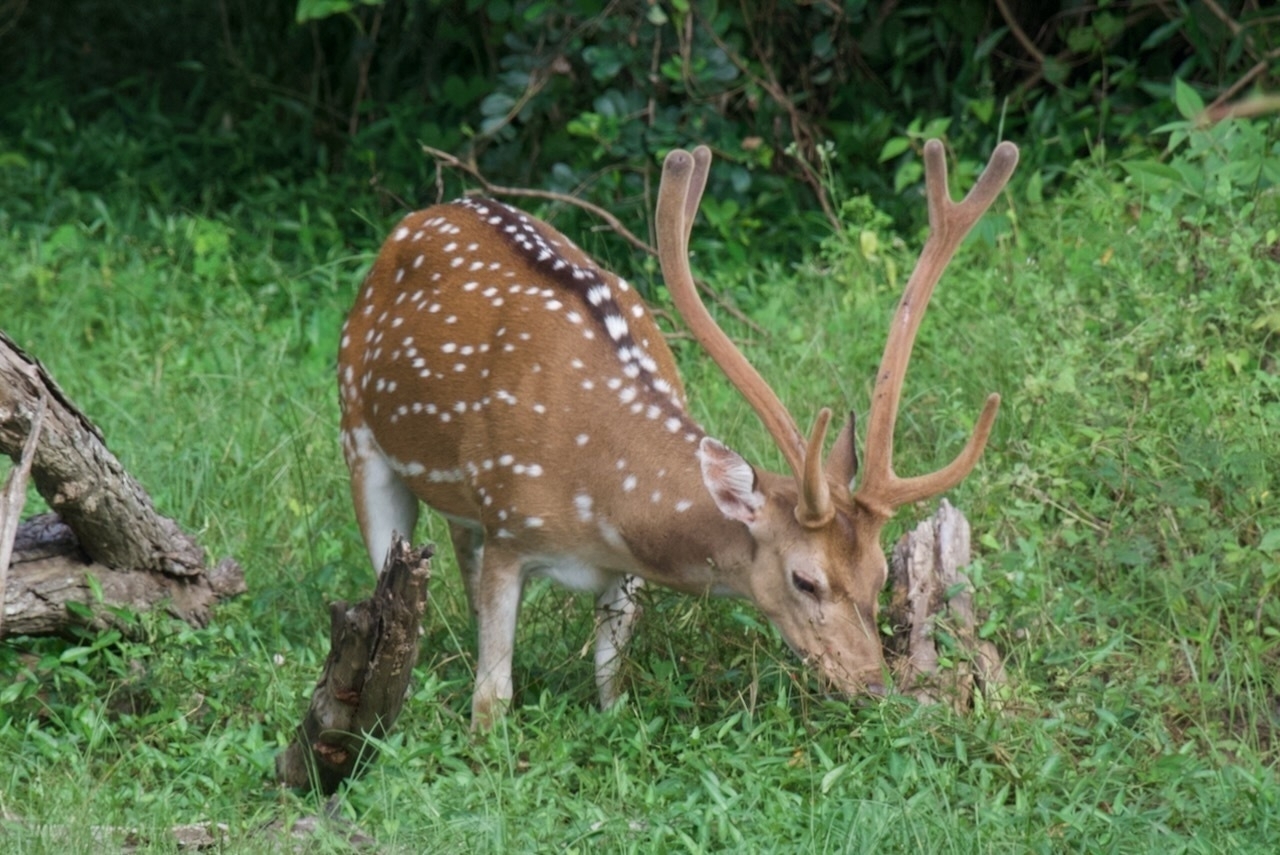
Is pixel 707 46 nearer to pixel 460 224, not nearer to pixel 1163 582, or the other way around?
pixel 460 224

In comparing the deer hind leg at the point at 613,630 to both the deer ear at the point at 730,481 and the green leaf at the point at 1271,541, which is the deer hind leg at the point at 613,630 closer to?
the deer ear at the point at 730,481

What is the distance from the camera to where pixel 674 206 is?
15.9 feet

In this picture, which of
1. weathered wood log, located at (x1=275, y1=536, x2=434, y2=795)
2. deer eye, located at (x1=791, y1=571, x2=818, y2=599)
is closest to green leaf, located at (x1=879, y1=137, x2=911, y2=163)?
deer eye, located at (x1=791, y1=571, x2=818, y2=599)

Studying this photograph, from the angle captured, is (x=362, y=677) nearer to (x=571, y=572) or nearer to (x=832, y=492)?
(x=571, y=572)

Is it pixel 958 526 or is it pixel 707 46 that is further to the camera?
pixel 707 46

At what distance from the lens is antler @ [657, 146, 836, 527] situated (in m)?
4.71

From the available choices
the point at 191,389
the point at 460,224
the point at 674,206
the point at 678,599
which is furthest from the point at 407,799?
the point at 191,389

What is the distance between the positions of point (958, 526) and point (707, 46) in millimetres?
3722

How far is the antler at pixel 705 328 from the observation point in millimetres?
4714

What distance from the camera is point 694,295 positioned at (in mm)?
4941

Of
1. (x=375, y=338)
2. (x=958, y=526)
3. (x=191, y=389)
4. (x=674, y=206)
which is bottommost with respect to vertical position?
(x=191, y=389)

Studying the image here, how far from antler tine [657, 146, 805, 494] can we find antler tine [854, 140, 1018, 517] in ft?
0.66

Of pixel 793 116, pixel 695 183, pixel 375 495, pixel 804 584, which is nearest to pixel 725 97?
pixel 793 116

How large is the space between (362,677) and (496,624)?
0.88m
